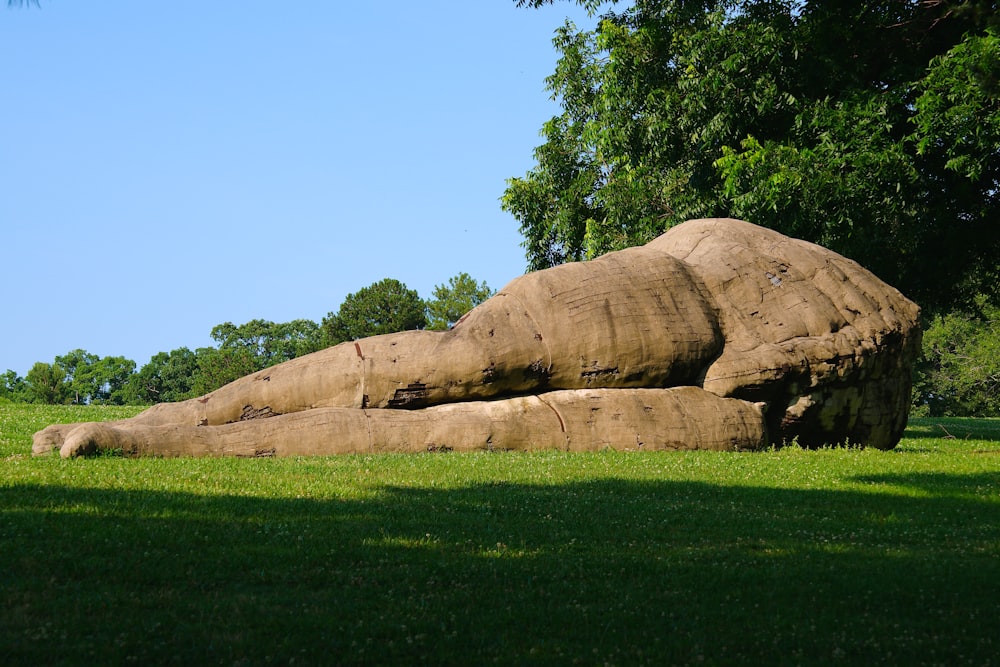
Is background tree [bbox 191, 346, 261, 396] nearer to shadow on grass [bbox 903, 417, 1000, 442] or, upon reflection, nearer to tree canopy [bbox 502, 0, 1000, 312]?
tree canopy [bbox 502, 0, 1000, 312]

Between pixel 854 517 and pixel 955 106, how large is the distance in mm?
15323

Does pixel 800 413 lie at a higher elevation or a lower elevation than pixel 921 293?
lower

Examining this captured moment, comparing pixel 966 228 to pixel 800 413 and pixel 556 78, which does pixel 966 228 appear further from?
pixel 556 78

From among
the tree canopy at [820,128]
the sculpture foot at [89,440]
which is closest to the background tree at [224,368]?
the tree canopy at [820,128]

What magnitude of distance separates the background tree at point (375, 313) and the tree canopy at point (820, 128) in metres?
51.5

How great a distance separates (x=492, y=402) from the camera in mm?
20516

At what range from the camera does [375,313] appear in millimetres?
86125

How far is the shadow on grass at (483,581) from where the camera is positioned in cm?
700

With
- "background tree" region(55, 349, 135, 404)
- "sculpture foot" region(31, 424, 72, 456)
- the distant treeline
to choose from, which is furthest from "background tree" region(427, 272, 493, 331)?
"sculpture foot" region(31, 424, 72, 456)

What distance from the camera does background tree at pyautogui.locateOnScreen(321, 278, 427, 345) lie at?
85625mm

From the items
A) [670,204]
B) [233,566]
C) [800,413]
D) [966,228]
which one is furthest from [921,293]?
[233,566]

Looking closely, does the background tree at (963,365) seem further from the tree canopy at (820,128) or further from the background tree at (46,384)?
the background tree at (46,384)

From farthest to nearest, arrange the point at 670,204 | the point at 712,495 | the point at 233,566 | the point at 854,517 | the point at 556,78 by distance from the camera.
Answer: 1. the point at 556,78
2. the point at 670,204
3. the point at 712,495
4. the point at 854,517
5. the point at 233,566

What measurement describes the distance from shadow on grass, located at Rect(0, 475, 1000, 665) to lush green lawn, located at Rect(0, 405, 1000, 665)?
3 cm
